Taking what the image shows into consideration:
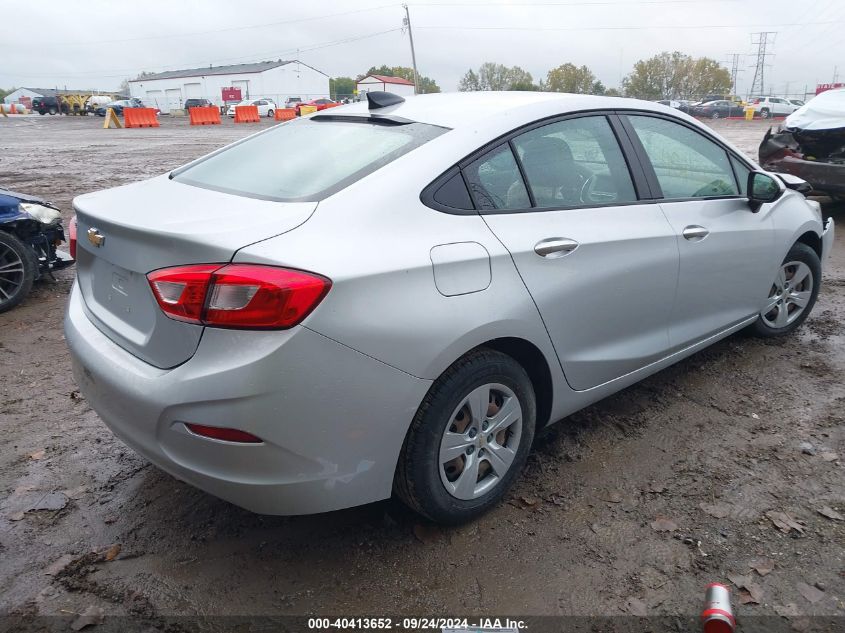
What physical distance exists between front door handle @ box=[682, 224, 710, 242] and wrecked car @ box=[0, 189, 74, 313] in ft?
16.5

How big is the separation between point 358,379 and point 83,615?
125 centimetres

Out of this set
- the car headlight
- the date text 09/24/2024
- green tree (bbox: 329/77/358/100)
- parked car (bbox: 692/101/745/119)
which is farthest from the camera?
green tree (bbox: 329/77/358/100)

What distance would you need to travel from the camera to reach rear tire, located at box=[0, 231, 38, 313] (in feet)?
17.7

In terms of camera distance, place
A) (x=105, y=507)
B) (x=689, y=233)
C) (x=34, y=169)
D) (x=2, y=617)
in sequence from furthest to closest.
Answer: (x=34, y=169), (x=689, y=233), (x=105, y=507), (x=2, y=617)

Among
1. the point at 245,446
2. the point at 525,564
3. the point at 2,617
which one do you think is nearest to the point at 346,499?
the point at 245,446

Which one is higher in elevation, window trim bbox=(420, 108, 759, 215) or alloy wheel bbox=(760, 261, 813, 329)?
window trim bbox=(420, 108, 759, 215)

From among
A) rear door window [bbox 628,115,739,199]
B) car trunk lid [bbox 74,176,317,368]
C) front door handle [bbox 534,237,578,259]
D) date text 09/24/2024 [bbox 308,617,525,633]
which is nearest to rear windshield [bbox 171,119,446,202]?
car trunk lid [bbox 74,176,317,368]

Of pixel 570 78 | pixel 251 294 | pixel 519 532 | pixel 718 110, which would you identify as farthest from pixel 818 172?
pixel 570 78

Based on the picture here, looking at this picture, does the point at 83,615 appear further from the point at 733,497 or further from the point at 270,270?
the point at 733,497

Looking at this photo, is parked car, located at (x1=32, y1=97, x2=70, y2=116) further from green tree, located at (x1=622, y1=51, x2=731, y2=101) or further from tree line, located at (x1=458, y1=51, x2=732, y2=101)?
green tree, located at (x1=622, y1=51, x2=731, y2=101)

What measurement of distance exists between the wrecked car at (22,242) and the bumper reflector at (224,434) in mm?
4226

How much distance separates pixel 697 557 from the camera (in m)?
2.56

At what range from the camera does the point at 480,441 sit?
2.64m

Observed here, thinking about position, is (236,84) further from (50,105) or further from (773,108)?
(773,108)
